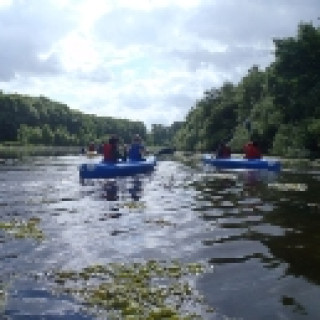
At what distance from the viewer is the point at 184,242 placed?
11125 millimetres

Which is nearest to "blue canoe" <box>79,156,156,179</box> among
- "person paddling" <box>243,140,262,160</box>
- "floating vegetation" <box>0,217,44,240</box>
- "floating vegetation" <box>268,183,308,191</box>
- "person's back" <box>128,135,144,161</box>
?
"person's back" <box>128,135,144,161</box>

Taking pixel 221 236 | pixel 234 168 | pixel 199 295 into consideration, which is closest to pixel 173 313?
pixel 199 295

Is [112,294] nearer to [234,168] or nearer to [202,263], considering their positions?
[202,263]

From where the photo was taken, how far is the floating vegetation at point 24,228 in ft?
38.2

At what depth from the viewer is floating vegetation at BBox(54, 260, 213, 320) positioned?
22.5 ft

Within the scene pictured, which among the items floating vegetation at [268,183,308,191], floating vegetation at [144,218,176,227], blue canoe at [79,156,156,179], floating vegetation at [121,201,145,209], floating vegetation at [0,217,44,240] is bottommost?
floating vegetation at [144,218,176,227]

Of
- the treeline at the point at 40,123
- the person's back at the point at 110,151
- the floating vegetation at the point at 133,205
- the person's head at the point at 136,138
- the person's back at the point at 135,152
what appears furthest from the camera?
the treeline at the point at 40,123

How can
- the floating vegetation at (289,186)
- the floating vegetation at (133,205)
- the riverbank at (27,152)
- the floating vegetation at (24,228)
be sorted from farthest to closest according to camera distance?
the riverbank at (27,152)
the floating vegetation at (289,186)
the floating vegetation at (133,205)
the floating vegetation at (24,228)

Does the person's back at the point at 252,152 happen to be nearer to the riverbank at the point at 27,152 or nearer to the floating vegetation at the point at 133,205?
the floating vegetation at the point at 133,205

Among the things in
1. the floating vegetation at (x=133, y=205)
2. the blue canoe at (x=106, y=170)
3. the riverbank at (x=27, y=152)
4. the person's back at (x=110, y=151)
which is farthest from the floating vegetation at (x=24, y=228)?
the riverbank at (x=27, y=152)

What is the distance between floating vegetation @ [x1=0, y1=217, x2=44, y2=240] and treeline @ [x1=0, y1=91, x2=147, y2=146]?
366 feet

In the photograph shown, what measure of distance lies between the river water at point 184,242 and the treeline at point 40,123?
10726 centimetres

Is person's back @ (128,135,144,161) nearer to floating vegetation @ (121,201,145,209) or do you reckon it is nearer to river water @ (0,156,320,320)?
river water @ (0,156,320,320)

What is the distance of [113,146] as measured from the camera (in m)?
28.7
